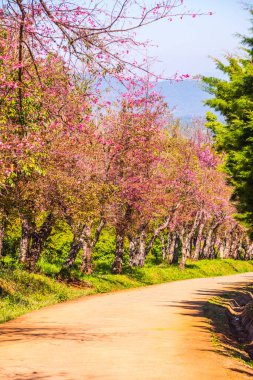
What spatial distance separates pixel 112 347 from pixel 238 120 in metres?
10.3

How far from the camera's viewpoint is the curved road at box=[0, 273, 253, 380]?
364 inches

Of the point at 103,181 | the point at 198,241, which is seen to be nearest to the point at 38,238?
the point at 103,181

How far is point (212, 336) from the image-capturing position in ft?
48.3

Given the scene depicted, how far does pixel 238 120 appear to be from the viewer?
65.5 feet

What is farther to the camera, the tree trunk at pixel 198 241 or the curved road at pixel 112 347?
the tree trunk at pixel 198 241

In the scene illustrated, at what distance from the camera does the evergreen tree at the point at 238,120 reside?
19.1 metres

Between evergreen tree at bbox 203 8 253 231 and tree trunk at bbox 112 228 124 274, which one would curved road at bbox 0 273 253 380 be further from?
tree trunk at bbox 112 228 124 274

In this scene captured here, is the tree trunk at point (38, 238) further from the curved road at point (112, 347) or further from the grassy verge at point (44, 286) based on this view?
the curved road at point (112, 347)

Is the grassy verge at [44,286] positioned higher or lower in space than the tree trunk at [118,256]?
lower

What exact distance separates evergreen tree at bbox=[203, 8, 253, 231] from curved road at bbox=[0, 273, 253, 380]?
4.96 m

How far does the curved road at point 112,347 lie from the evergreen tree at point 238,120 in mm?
4963

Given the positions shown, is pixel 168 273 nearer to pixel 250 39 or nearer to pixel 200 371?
pixel 250 39

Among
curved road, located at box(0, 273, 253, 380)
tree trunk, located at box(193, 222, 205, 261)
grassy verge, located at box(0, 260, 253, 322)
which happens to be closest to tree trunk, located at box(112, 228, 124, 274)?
grassy verge, located at box(0, 260, 253, 322)

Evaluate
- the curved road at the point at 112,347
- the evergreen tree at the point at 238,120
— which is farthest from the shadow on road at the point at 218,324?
the evergreen tree at the point at 238,120
